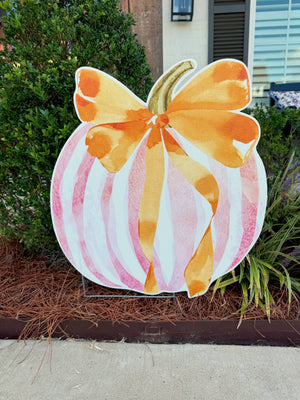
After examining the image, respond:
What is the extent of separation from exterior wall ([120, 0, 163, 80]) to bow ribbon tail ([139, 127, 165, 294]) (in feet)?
5.18

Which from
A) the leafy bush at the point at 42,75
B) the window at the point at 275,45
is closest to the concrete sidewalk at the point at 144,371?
the leafy bush at the point at 42,75

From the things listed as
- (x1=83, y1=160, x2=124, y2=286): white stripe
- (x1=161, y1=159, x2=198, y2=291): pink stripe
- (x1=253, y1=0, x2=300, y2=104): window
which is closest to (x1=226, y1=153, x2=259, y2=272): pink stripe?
(x1=161, y1=159, x2=198, y2=291): pink stripe

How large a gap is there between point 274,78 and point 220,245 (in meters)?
4.00

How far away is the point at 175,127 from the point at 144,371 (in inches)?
50.5

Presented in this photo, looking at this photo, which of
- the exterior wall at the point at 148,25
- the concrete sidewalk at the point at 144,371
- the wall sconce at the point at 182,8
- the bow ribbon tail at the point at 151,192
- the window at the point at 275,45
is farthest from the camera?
the window at the point at 275,45

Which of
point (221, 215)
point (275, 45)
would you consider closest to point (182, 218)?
point (221, 215)

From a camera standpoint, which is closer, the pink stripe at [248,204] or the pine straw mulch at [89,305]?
the pink stripe at [248,204]

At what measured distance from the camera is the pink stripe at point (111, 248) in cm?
169

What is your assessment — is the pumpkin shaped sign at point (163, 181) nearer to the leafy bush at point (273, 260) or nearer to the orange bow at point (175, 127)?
the orange bow at point (175, 127)

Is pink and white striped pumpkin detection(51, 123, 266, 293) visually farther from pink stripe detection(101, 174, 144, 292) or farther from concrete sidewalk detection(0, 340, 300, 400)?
concrete sidewalk detection(0, 340, 300, 400)

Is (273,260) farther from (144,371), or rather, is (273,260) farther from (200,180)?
(144,371)

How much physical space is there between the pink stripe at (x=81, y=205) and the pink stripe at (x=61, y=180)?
8 cm

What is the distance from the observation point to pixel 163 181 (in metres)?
1.67

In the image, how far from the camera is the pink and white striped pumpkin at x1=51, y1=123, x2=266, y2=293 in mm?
1642
